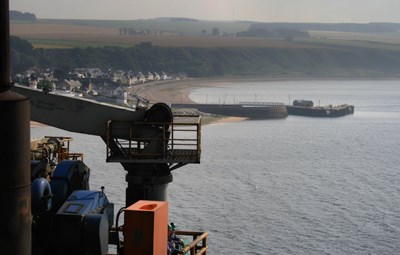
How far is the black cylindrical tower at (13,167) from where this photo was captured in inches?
375

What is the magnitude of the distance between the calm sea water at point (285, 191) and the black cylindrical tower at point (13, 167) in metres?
25.7

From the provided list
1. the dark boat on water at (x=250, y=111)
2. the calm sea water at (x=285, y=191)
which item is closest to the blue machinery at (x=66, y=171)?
the calm sea water at (x=285, y=191)

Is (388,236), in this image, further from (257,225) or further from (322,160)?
(322,160)

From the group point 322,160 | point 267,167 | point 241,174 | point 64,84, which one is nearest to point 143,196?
point 241,174

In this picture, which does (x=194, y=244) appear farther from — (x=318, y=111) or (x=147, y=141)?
(x=318, y=111)

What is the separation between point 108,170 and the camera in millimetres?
56094

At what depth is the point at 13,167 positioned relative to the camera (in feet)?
31.4

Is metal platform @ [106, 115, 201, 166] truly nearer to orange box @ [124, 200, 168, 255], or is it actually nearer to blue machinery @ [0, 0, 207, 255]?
blue machinery @ [0, 0, 207, 255]

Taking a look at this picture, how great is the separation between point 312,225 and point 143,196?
2321 centimetres

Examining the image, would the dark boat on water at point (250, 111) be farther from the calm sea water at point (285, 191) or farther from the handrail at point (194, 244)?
the handrail at point (194, 244)

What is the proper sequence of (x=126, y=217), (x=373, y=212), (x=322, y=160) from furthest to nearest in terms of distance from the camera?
(x=322, y=160) < (x=373, y=212) < (x=126, y=217)

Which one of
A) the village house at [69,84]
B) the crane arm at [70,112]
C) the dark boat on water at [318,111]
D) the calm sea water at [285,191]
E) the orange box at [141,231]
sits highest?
the crane arm at [70,112]

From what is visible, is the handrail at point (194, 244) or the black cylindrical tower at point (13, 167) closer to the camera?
the black cylindrical tower at point (13, 167)

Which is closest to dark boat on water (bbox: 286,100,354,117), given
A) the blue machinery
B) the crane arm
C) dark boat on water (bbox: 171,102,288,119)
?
dark boat on water (bbox: 171,102,288,119)
